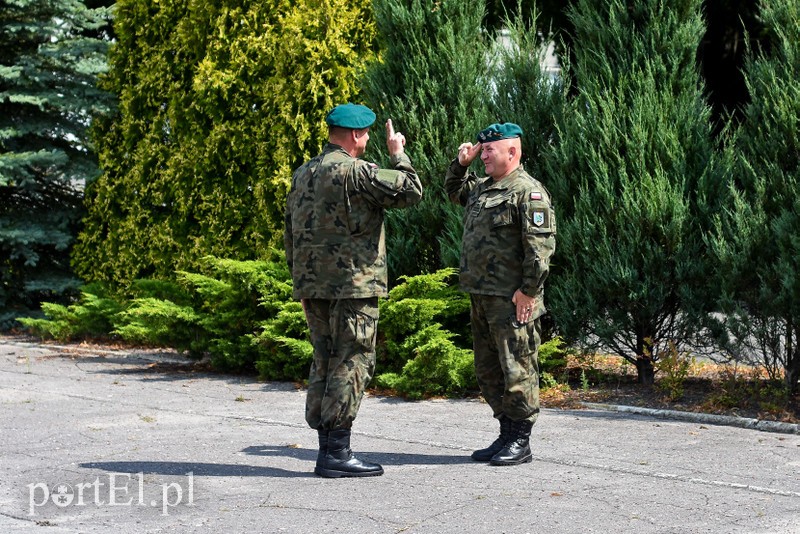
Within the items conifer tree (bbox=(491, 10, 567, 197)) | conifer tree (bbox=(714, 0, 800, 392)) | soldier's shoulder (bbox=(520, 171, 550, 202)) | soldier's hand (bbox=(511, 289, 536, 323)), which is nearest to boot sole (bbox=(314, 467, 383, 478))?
soldier's hand (bbox=(511, 289, 536, 323))

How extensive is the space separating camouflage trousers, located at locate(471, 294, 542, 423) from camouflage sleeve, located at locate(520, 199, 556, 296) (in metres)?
0.23

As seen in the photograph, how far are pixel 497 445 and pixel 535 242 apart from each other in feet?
4.19

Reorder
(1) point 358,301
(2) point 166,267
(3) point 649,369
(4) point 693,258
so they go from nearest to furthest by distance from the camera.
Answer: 1. (1) point 358,301
2. (4) point 693,258
3. (3) point 649,369
4. (2) point 166,267

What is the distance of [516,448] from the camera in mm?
6469

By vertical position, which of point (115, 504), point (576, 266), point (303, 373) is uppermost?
point (576, 266)

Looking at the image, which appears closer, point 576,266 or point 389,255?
point 576,266

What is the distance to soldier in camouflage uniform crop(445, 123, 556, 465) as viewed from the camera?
6328mm

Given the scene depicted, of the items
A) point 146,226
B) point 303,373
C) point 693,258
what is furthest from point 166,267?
point 693,258

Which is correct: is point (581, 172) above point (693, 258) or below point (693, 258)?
above

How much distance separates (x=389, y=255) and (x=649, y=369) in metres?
2.54

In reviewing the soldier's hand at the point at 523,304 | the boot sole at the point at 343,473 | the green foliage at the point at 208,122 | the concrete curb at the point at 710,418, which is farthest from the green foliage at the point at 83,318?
the soldier's hand at the point at 523,304

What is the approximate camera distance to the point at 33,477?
20.2 feet

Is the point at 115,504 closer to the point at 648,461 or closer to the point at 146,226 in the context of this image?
the point at 648,461

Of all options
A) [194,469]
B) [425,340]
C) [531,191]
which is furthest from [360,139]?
[425,340]
